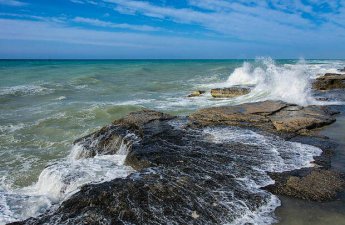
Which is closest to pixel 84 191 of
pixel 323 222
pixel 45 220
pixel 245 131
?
pixel 45 220

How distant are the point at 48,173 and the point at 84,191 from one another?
6.18 ft

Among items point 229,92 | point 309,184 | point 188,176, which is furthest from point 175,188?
point 229,92

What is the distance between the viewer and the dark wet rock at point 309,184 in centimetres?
579

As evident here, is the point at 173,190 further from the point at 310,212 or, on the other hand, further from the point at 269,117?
the point at 269,117

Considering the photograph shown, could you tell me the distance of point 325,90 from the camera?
17.9 m

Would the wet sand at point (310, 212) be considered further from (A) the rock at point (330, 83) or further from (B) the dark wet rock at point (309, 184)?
(A) the rock at point (330, 83)

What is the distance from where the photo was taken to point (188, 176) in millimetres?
6195

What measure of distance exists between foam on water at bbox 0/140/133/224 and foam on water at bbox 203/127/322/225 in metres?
2.25

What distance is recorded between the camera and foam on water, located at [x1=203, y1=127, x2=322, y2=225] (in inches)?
207

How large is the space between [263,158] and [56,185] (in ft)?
12.9

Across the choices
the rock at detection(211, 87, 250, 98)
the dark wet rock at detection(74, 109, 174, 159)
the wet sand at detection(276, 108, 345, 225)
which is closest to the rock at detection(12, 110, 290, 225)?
the wet sand at detection(276, 108, 345, 225)

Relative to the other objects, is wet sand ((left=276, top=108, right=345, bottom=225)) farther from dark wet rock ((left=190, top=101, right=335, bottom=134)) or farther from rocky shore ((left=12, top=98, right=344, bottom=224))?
dark wet rock ((left=190, top=101, right=335, bottom=134))

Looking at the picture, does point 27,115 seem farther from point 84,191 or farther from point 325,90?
point 325,90

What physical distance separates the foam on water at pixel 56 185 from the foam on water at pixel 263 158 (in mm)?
2255
